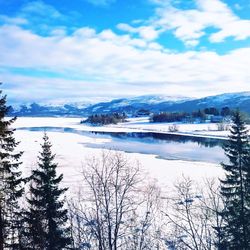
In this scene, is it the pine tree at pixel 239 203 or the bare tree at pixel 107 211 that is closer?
the bare tree at pixel 107 211

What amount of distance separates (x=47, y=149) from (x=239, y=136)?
8.64m

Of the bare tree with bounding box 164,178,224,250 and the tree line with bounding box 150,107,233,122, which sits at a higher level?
the tree line with bounding box 150,107,233,122

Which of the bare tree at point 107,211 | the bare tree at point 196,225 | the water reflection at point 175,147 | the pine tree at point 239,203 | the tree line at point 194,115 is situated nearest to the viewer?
the bare tree at point 107,211

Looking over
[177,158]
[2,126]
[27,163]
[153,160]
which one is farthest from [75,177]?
[2,126]

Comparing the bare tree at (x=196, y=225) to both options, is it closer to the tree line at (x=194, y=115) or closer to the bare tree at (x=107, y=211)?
the bare tree at (x=107, y=211)

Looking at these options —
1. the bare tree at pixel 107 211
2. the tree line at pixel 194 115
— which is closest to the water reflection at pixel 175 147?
the bare tree at pixel 107 211

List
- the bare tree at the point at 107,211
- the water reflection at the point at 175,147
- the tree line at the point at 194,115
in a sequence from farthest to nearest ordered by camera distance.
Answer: the tree line at the point at 194,115
the water reflection at the point at 175,147
the bare tree at the point at 107,211

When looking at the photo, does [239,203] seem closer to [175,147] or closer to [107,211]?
[107,211]

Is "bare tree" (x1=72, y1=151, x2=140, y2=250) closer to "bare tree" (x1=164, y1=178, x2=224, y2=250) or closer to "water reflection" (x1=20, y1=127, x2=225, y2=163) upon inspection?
"bare tree" (x1=164, y1=178, x2=224, y2=250)

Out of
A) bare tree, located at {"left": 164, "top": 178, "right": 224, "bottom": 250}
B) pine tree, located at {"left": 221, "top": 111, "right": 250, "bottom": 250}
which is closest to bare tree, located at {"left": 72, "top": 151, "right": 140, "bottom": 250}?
bare tree, located at {"left": 164, "top": 178, "right": 224, "bottom": 250}

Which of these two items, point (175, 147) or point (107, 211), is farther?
point (175, 147)

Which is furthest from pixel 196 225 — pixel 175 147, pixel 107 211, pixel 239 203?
pixel 175 147

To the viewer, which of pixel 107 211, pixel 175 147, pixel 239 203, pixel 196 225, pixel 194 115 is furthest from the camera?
pixel 194 115

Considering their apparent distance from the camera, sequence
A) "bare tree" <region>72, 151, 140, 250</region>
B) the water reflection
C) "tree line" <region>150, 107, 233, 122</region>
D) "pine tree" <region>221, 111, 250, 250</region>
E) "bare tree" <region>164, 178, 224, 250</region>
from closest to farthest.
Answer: "bare tree" <region>72, 151, 140, 250</region>
"bare tree" <region>164, 178, 224, 250</region>
"pine tree" <region>221, 111, 250, 250</region>
the water reflection
"tree line" <region>150, 107, 233, 122</region>
